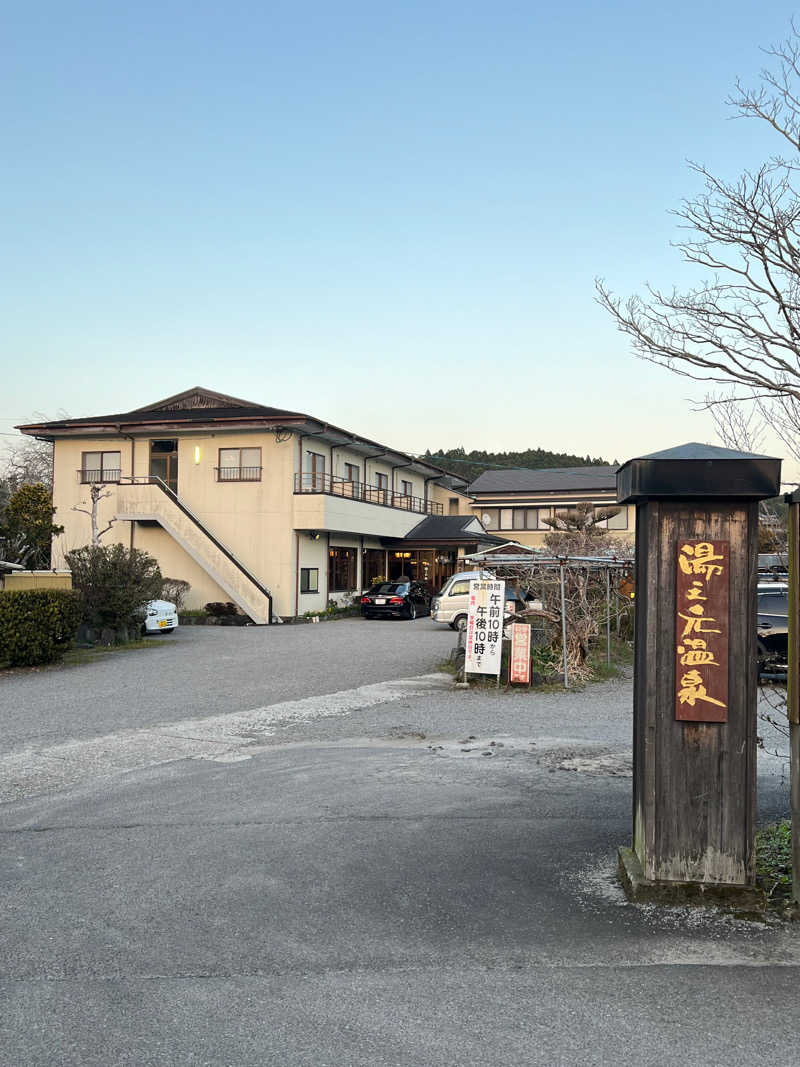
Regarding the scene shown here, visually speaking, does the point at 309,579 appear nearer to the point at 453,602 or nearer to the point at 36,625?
the point at 453,602

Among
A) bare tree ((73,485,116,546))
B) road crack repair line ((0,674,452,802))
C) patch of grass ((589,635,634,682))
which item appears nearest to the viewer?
road crack repair line ((0,674,452,802))

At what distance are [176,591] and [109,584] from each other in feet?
30.3

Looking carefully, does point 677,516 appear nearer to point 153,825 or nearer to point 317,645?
point 153,825

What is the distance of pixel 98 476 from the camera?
101 ft

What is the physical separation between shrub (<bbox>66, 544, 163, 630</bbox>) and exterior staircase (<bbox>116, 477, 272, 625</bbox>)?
7.55m

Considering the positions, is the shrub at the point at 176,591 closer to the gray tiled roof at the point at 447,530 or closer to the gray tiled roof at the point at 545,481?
the gray tiled roof at the point at 447,530

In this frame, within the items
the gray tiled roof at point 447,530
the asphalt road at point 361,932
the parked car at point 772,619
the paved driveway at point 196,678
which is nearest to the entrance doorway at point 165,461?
the paved driveway at point 196,678

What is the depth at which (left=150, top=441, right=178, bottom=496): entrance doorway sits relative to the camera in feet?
99.9

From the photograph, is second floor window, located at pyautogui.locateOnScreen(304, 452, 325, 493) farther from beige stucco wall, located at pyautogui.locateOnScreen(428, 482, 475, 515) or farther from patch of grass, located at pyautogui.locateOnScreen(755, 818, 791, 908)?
patch of grass, located at pyautogui.locateOnScreen(755, 818, 791, 908)

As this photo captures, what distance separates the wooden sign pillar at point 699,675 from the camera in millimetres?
4336

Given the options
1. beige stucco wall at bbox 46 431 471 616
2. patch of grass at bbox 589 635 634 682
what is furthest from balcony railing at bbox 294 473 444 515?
patch of grass at bbox 589 635 634 682

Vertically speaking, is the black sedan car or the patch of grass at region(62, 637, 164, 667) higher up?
the black sedan car

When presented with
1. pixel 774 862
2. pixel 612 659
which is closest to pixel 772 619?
pixel 612 659

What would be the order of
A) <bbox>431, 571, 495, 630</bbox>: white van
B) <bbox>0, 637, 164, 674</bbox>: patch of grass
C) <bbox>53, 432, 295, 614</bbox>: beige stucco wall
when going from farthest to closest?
1. <bbox>53, 432, 295, 614</bbox>: beige stucco wall
2. <bbox>431, 571, 495, 630</bbox>: white van
3. <bbox>0, 637, 164, 674</bbox>: patch of grass
